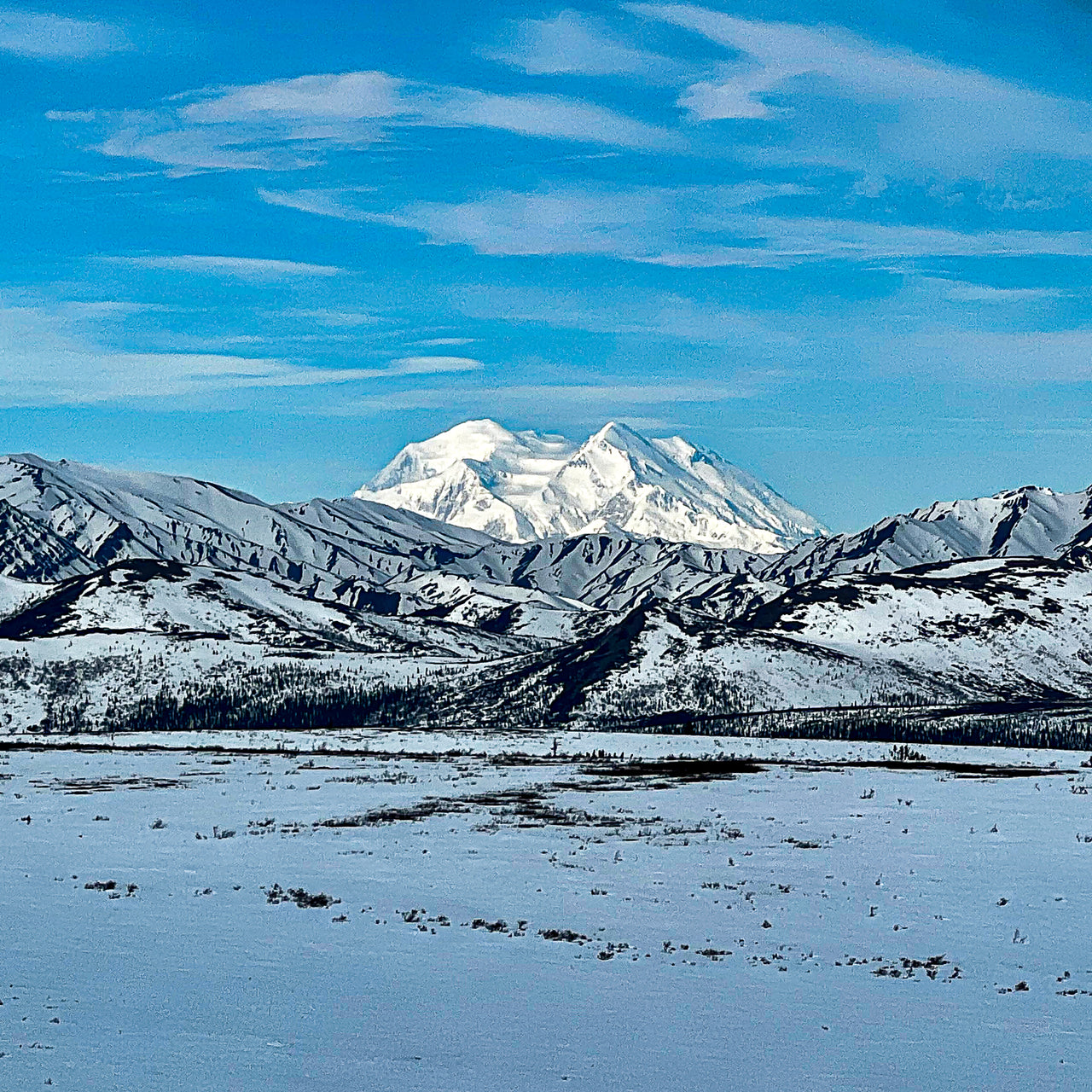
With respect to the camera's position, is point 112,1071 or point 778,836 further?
point 778,836

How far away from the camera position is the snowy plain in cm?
2364

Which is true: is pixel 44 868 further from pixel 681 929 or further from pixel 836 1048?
pixel 836 1048

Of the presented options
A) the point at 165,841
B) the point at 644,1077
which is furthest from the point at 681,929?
the point at 165,841

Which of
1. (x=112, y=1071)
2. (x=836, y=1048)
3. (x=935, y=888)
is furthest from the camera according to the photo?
(x=935, y=888)

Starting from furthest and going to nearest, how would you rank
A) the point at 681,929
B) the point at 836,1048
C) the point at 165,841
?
the point at 165,841, the point at 681,929, the point at 836,1048

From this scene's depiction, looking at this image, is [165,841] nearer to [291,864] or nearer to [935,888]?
[291,864]

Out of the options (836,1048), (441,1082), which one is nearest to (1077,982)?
(836,1048)

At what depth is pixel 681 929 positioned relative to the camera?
35750mm

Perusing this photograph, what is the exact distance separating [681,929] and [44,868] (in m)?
22.4

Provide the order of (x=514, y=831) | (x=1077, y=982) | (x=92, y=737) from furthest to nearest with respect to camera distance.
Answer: (x=92, y=737) → (x=514, y=831) → (x=1077, y=982)

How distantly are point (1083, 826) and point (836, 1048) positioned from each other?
3676 centimetres

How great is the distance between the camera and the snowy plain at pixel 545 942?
2364cm

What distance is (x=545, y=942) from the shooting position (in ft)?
112

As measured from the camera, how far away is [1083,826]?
5691cm
